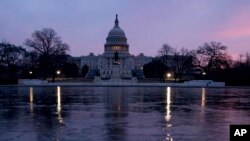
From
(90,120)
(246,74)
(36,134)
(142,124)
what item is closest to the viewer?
(36,134)

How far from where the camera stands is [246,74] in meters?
74.2

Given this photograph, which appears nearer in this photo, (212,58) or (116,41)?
(212,58)

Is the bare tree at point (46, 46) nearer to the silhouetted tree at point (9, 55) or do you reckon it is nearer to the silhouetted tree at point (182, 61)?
the silhouetted tree at point (9, 55)

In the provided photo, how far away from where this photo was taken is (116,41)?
144250mm

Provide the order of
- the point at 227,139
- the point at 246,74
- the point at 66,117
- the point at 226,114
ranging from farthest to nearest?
1. the point at 246,74
2. the point at 226,114
3. the point at 66,117
4. the point at 227,139

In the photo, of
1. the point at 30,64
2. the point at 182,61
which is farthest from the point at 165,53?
the point at 30,64

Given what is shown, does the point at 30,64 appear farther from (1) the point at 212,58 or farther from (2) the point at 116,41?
(2) the point at 116,41

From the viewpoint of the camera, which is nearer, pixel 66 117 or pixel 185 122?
pixel 185 122

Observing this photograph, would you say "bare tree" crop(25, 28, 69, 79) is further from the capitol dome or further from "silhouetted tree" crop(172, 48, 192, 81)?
the capitol dome

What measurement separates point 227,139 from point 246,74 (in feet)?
217

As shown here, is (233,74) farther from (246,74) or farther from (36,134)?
(36,134)

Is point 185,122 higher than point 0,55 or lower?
lower

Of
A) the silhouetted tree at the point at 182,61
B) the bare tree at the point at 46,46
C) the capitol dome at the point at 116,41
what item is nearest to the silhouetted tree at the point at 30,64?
the bare tree at the point at 46,46

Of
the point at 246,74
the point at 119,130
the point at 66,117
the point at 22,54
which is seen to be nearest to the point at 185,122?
the point at 119,130
